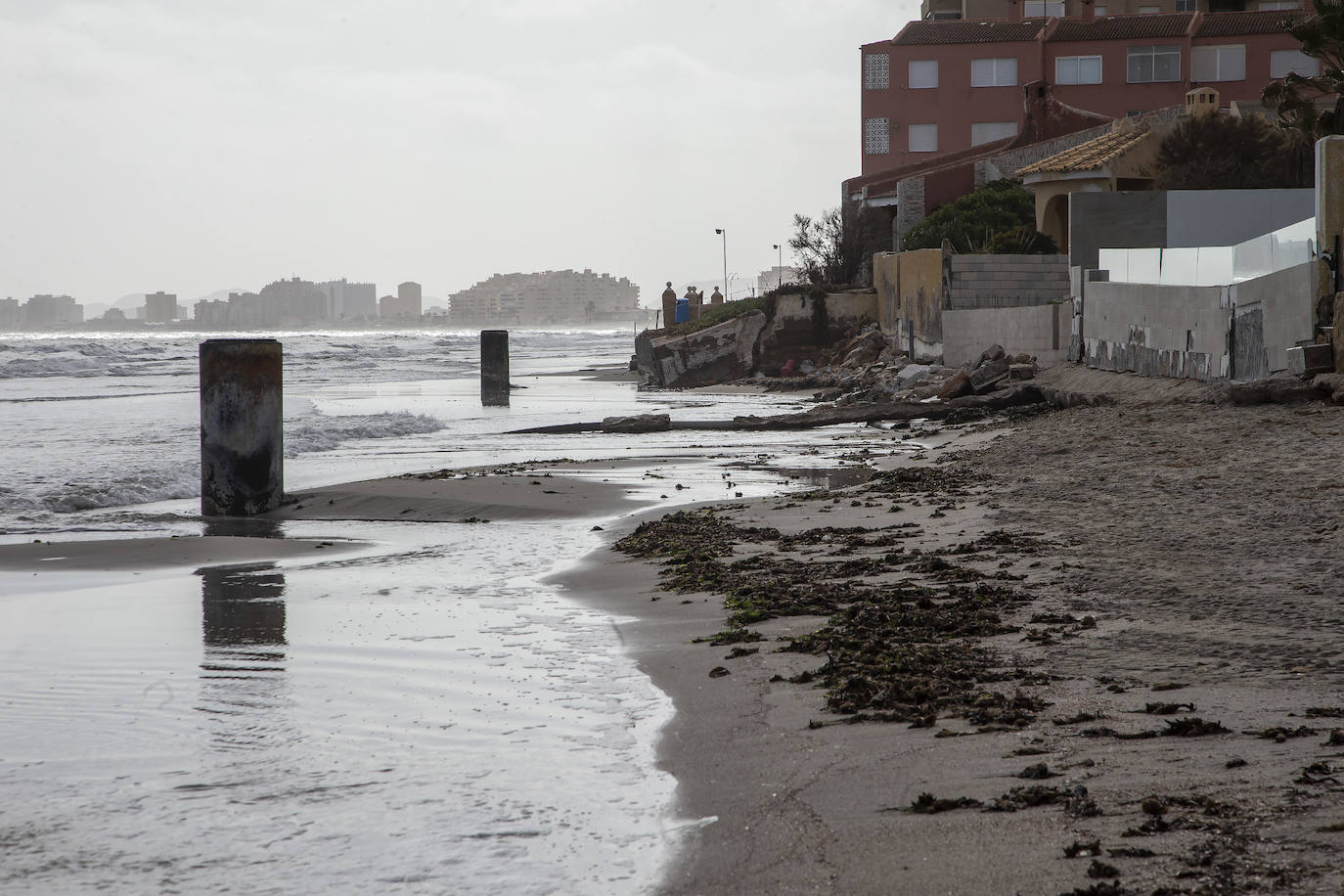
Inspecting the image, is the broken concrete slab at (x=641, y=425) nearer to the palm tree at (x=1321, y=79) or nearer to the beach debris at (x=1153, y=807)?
the palm tree at (x=1321, y=79)

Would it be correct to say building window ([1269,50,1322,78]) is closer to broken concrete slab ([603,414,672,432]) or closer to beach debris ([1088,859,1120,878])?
broken concrete slab ([603,414,672,432])

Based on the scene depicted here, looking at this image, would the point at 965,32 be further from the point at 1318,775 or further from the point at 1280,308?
the point at 1318,775

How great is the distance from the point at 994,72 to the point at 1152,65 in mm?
5751

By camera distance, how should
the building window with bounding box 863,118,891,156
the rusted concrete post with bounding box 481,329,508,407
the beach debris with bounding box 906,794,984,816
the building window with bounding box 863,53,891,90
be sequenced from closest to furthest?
the beach debris with bounding box 906,794,984,816 < the rusted concrete post with bounding box 481,329,508,407 < the building window with bounding box 863,53,891,90 < the building window with bounding box 863,118,891,156

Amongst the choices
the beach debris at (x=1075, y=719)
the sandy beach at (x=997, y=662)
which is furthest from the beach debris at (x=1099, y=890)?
the beach debris at (x=1075, y=719)

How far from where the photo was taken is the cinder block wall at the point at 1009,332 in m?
19.6

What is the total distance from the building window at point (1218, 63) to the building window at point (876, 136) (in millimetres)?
11293

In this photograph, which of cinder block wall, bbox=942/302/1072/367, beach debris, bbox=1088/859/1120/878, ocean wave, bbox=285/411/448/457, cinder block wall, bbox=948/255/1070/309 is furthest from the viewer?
cinder block wall, bbox=948/255/1070/309

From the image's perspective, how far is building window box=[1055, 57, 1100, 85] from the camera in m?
47.8

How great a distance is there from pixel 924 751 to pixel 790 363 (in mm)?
29886

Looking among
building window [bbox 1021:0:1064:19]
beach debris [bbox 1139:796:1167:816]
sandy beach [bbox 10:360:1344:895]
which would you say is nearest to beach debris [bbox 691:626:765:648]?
sandy beach [bbox 10:360:1344:895]

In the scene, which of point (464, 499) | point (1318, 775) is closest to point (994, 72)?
point (464, 499)

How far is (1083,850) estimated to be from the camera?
3020 mm

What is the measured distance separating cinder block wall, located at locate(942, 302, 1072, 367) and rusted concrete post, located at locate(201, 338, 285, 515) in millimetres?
12015
